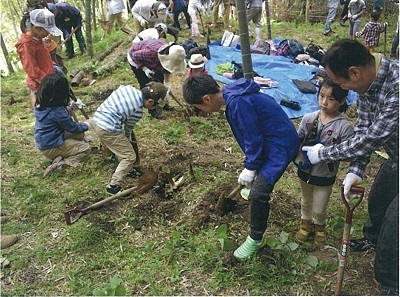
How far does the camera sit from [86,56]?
31.4 ft

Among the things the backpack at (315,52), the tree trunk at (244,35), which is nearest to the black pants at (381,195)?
the tree trunk at (244,35)

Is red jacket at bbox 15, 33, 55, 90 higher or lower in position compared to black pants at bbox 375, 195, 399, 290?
higher

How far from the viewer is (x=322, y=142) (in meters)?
2.81

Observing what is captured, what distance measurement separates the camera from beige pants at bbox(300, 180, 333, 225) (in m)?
2.93

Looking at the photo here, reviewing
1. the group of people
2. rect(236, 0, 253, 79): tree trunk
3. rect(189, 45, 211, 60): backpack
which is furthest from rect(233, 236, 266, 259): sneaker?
rect(189, 45, 211, 60): backpack

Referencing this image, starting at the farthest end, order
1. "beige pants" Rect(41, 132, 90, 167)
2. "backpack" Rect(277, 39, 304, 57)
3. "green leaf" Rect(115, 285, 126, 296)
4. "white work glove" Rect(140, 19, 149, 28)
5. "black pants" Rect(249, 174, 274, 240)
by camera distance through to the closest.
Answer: "backpack" Rect(277, 39, 304, 57) < "white work glove" Rect(140, 19, 149, 28) < "beige pants" Rect(41, 132, 90, 167) < "black pants" Rect(249, 174, 274, 240) < "green leaf" Rect(115, 285, 126, 296)

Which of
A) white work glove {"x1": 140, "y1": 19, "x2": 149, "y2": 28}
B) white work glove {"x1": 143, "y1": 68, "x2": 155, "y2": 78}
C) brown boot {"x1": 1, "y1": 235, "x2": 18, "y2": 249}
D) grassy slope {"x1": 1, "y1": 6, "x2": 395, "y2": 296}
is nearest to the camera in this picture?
grassy slope {"x1": 1, "y1": 6, "x2": 395, "y2": 296}

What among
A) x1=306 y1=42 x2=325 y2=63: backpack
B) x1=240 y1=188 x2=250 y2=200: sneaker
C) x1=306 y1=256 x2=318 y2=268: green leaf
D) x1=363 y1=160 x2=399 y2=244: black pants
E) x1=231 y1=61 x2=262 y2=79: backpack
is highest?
x1=363 y1=160 x2=399 y2=244: black pants

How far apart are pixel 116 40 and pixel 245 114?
8.77 m

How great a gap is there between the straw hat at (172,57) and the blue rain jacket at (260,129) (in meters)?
2.51

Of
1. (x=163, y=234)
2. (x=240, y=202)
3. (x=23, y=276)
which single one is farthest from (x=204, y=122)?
(x=23, y=276)

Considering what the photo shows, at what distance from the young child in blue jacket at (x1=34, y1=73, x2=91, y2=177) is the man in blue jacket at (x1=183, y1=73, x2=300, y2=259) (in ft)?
6.91

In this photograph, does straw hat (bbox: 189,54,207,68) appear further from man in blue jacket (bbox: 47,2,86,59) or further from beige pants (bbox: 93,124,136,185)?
man in blue jacket (bbox: 47,2,86,59)

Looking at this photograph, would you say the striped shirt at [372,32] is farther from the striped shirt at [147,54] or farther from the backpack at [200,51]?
the striped shirt at [147,54]
